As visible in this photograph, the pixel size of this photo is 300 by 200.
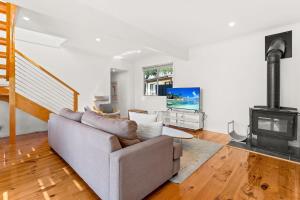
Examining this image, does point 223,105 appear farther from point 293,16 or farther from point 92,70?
point 92,70

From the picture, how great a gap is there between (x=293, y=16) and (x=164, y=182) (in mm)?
3817

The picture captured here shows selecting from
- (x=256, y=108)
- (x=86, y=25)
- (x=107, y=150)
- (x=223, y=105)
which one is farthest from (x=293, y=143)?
(x=86, y=25)

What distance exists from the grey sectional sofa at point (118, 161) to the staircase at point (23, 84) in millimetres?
2070

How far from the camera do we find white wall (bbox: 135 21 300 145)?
128 inches

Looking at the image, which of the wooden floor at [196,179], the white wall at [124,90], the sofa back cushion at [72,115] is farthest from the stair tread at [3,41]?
the white wall at [124,90]

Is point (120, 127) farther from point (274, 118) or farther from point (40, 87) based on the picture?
point (40, 87)

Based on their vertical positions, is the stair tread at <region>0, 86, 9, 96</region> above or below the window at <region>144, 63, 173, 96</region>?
below

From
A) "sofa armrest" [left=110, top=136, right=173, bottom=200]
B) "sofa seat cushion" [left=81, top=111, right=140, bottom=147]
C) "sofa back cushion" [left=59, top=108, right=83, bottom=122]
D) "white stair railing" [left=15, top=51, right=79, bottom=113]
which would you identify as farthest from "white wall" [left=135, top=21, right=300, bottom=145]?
"white stair railing" [left=15, top=51, right=79, bottom=113]

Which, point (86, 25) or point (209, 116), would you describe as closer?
point (86, 25)

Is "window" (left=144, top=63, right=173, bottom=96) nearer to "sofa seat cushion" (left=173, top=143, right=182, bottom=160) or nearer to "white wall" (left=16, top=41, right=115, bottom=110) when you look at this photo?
"white wall" (left=16, top=41, right=115, bottom=110)

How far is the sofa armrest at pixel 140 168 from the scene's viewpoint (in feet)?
4.36

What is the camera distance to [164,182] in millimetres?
1858

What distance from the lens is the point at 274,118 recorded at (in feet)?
9.73

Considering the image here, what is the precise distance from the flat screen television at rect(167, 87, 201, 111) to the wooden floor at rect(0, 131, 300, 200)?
1.93 metres
